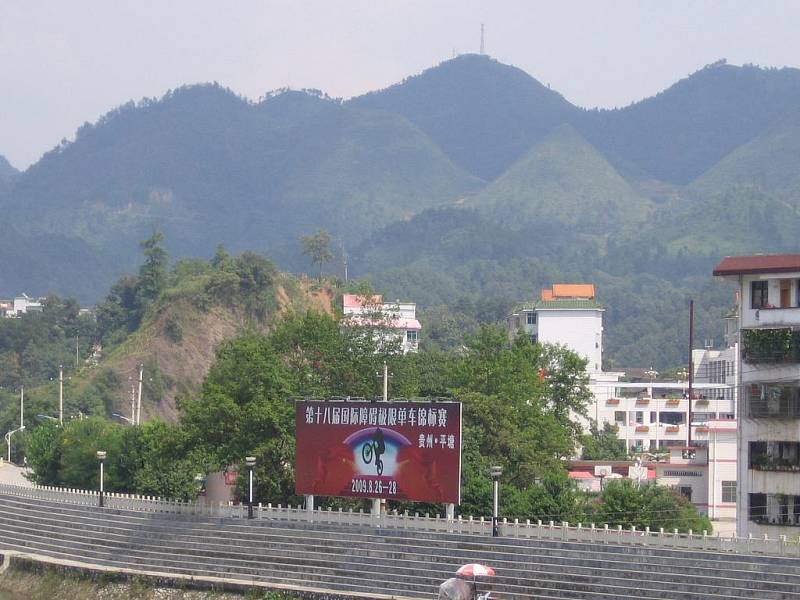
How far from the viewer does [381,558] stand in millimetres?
45688

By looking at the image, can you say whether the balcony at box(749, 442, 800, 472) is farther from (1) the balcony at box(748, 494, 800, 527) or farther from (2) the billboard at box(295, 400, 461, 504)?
(2) the billboard at box(295, 400, 461, 504)

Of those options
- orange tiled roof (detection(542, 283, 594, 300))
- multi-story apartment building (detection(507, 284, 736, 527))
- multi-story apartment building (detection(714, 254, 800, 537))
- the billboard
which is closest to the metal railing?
the billboard

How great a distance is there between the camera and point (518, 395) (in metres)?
63.3

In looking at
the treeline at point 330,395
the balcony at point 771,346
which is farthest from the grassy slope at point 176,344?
the balcony at point 771,346

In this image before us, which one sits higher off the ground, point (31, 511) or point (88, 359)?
point (88, 359)

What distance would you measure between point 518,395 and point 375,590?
20.2 m

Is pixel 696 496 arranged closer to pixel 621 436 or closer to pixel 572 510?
pixel 572 510

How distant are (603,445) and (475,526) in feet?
160

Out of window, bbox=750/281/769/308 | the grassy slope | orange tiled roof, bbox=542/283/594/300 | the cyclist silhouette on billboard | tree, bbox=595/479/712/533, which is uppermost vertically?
orange tiled roof, bbox=542/283/594/300

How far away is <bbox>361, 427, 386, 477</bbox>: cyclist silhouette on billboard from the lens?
158ft

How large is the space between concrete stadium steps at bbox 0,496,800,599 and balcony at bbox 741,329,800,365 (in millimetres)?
7190

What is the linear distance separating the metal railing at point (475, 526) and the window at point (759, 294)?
269 inches

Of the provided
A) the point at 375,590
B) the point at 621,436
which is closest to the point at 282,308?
the point at 621,436

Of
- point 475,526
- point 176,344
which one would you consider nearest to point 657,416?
point 176,344
